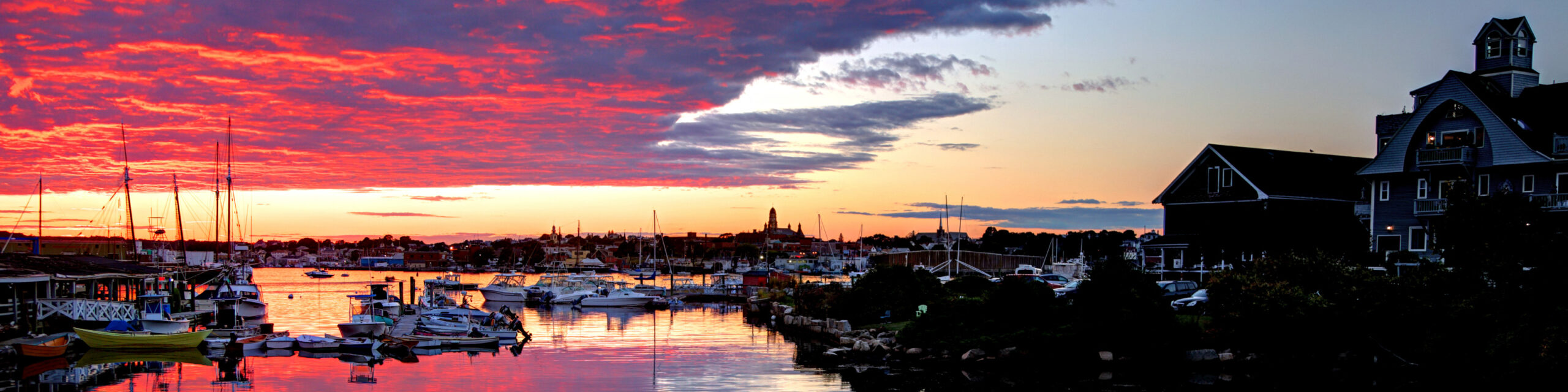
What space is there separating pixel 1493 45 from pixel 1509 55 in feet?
2.64

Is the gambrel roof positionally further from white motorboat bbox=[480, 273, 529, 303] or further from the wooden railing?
white motorboat bbox=[480, 273, 529, 303]

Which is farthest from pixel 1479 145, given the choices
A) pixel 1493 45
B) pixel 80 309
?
pixel 80 309

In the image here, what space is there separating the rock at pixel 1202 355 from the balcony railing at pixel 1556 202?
14.9 metres

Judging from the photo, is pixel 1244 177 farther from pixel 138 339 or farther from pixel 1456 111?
pixel 138 339

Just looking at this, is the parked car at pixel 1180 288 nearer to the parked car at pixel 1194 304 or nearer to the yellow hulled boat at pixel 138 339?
the parked car at pixel 1194 304

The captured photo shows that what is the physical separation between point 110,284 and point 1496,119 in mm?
60252

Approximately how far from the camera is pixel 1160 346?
34219 millimetres

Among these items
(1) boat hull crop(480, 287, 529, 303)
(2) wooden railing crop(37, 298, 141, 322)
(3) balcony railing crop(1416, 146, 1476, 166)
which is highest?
(3) balcony railing crop(1416, 146, 1476, 166)

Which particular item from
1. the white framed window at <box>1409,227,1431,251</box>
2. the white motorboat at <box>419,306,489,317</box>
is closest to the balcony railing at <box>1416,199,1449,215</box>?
the white framed window at <box>1409,227,1431,251</box>

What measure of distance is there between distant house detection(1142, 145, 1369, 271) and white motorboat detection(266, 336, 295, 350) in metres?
38.9

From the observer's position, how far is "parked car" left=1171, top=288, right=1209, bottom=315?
131ft

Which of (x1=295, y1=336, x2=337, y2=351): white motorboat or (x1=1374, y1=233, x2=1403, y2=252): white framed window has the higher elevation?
(x1=1374, y1=233, x2=1403, y2=252): white framed window

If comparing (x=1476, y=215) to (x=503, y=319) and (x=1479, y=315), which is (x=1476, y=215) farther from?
(x=503, y=319)

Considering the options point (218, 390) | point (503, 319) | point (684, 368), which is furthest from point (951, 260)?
point (218, 390)
